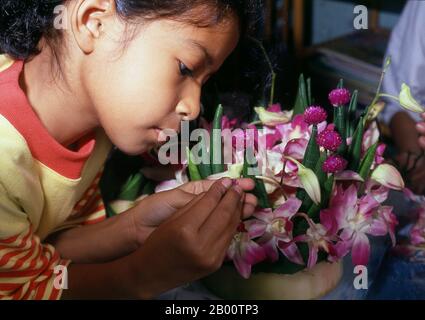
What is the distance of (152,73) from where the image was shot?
60 cm

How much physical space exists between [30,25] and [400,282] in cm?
54

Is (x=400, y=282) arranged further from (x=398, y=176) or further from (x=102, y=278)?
(x=102, y=278)

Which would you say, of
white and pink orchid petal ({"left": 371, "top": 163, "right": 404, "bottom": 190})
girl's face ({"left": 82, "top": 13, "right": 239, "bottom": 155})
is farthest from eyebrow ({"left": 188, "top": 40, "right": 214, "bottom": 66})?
white and pink orchid petal ({"left": 371, "top": 163, "right": 404, "bottom": 190})

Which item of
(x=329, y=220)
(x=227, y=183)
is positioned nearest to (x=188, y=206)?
(x=227, y=183)

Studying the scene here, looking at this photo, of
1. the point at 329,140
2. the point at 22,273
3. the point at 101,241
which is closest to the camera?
the point at 329,140

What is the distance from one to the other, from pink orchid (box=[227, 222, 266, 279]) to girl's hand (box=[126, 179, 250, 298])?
1 cm

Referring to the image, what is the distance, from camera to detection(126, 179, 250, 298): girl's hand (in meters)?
0.57

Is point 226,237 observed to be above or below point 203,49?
below

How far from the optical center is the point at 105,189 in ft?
2.71

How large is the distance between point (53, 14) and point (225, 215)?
0.31 metres

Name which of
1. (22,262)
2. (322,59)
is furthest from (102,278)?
(322,59)

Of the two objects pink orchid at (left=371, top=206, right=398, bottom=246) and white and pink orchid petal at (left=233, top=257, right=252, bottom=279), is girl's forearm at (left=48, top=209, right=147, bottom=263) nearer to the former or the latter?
white and pink orchid petal at (left=233, top=257, right=252, bottom=279)

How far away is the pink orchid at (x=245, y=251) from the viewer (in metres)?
0.60

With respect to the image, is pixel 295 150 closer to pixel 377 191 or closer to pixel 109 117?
pixel 377 191
